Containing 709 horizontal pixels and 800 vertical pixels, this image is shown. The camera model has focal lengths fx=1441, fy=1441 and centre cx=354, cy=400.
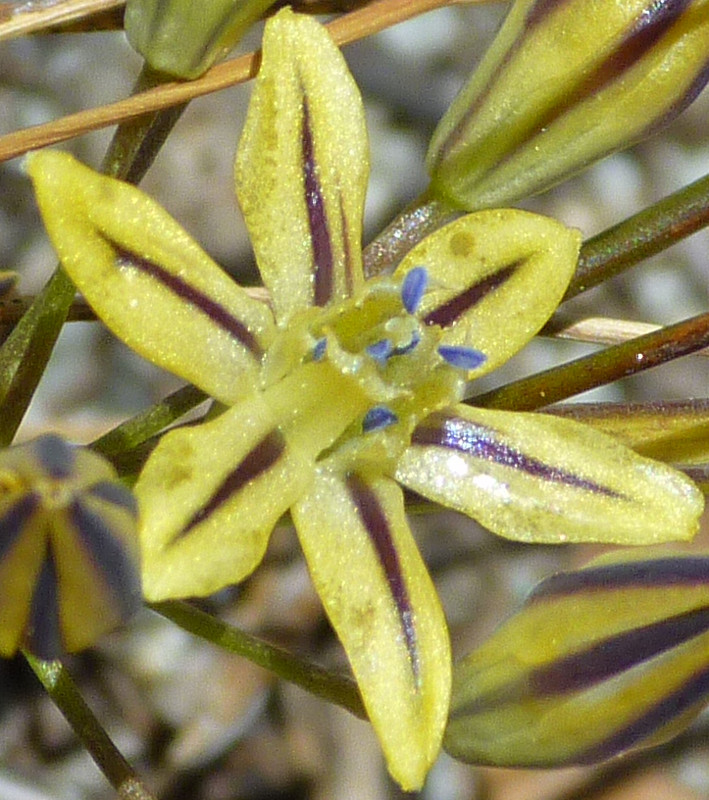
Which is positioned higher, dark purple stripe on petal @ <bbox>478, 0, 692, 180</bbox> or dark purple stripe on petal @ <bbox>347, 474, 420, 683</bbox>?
dark purple stripe on petal @ <bbox>478, 0, 692, 180</bbox>

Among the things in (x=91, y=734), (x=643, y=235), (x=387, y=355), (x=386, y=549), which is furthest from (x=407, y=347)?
(x=91, y=734)

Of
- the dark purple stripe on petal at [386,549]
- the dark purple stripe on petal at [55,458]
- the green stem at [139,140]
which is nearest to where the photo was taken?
the dark purple stripe on petal at [55,458]

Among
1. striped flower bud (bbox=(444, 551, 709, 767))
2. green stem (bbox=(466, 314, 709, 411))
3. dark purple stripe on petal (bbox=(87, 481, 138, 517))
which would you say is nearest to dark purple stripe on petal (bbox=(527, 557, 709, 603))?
striped flower bud (bbox=(444, 551, 709, 767))

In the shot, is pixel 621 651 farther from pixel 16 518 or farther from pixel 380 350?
pixel 16 518

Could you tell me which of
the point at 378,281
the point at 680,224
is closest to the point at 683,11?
the point at 680,224

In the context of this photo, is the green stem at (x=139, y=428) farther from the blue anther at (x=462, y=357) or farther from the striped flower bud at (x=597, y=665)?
the striped flower bud at (x=597, y=665)

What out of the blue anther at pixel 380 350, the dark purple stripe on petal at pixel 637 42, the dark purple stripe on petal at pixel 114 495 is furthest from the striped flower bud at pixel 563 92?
the dark purple stripe on petal at pixel 114 495

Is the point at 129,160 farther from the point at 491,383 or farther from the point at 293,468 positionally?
the point at 491,383

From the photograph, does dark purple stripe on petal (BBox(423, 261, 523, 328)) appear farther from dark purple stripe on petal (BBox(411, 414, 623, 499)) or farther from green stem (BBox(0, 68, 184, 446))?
green stem (BBox(0, 68, 184, 446))
